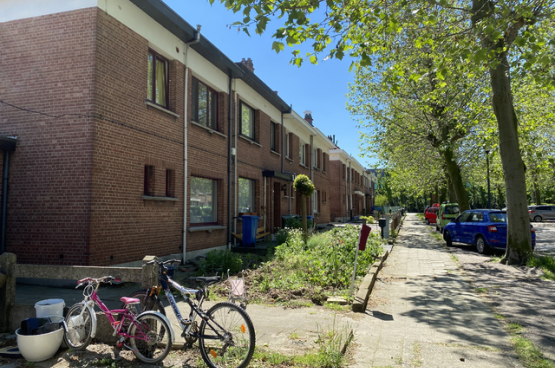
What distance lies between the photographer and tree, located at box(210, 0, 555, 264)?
260 inches

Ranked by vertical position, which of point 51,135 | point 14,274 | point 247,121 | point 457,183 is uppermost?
point 247,121

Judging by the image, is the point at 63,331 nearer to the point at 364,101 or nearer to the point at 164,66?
the point at 164,66

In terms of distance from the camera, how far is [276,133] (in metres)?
18.9

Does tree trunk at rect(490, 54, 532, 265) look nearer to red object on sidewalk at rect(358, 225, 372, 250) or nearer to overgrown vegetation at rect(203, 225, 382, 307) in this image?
overgrown vegetation at rect(203, 225, 382, 307)

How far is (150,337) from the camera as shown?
4160 mm

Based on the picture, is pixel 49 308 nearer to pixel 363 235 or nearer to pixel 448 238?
pixel 363 235

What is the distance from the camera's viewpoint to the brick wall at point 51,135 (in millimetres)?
7773

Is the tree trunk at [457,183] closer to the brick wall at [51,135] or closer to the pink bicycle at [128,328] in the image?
the brick wall at [51,135]

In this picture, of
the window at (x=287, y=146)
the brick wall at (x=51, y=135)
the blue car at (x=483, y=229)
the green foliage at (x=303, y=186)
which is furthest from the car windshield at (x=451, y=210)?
the brick wall at (x=51, y=135)

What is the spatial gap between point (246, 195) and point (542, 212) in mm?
34081

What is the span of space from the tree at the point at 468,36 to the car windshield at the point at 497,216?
2839mm

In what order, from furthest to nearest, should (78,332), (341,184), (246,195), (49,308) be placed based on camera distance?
(341,184)
(246,195)
(49,308)
(78,332)

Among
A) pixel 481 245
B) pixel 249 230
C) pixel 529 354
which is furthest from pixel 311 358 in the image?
pixel 481 245

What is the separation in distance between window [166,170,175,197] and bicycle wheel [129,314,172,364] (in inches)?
250
